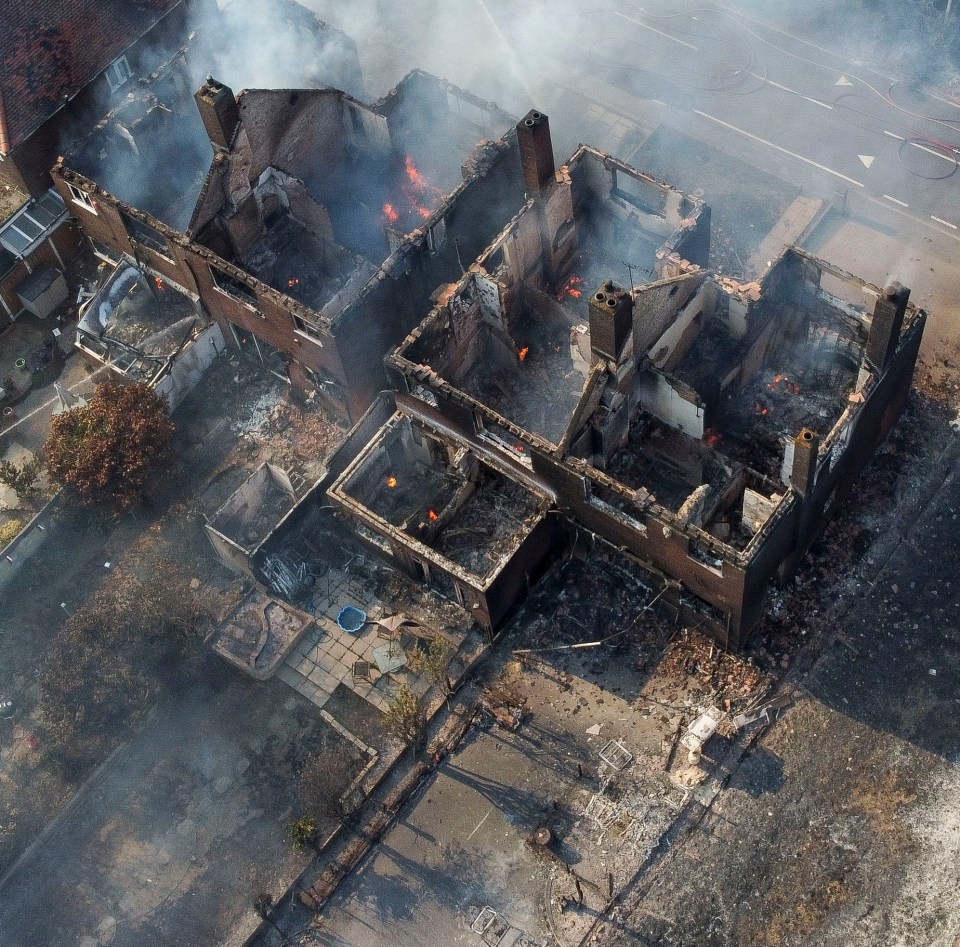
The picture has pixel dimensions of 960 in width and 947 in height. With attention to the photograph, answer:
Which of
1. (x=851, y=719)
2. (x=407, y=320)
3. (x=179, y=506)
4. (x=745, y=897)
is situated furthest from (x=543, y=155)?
(x=745, y=897)

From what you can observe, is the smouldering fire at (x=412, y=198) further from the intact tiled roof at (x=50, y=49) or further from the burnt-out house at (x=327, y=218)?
the intact tiled roof at (x=50, y=49)

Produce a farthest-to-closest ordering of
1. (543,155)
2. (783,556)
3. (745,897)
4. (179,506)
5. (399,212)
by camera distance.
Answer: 1. (399,212)
2. (179,506)
3. (543,155)
4. (783,556)
5. (745,897)

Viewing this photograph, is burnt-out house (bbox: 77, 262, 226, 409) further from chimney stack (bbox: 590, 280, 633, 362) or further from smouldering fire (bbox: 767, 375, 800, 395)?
smouldering fire (bbox: 767, 375, 800, 395)

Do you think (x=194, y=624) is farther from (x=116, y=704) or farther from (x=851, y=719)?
(x=851, y=719)

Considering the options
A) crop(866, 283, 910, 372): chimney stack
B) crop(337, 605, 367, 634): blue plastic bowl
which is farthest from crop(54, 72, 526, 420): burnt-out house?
crop(866, 283, 910, 372): chimney stack

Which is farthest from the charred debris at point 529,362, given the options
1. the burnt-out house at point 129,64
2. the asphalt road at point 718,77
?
the asphalt road at point 718,77
